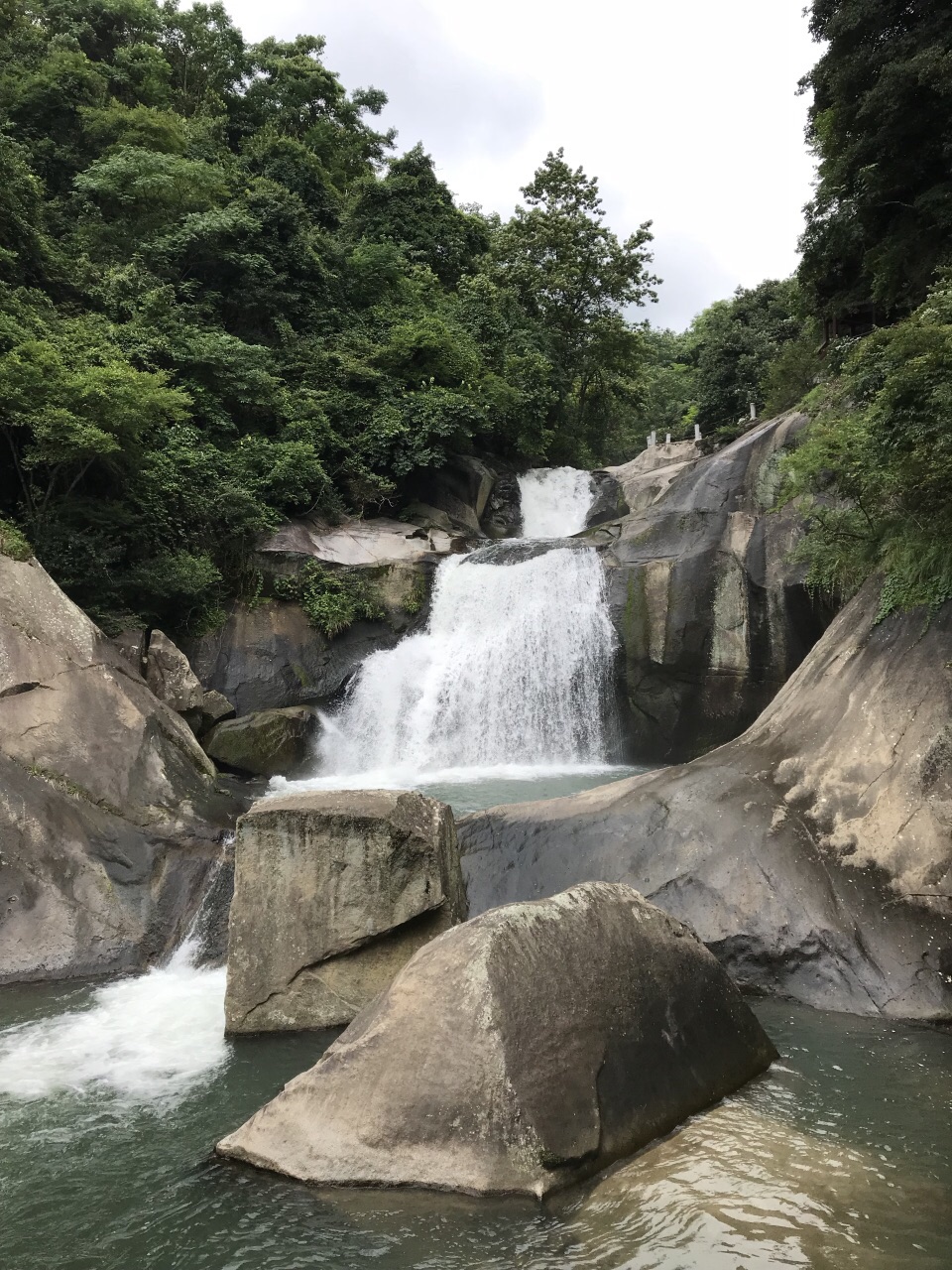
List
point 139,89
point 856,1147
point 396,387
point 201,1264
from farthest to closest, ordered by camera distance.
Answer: point 139,89 < point 396,387 < point 856,1147 < point 201,1264

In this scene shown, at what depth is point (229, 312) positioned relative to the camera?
22391mm

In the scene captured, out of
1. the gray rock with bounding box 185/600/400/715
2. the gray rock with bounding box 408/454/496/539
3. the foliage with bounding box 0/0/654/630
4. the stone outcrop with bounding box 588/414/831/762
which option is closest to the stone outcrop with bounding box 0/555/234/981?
the foliage with bounding box 0/0/654/630

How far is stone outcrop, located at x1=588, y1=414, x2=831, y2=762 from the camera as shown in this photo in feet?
47.1

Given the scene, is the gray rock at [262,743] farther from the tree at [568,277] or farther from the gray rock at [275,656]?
the tree at [568,277]

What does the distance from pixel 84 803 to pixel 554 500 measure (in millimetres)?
19489

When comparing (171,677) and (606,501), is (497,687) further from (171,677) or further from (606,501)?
(606,501)

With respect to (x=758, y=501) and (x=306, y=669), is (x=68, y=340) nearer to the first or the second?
(x=306, y=669)

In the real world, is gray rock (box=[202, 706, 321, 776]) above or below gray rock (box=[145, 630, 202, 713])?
below

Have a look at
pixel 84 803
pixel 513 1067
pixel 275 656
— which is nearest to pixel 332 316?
pixel 275 656

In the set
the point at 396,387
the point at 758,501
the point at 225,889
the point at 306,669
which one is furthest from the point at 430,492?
the point at 225,889

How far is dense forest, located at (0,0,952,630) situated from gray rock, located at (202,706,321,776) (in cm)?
289

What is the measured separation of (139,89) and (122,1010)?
33.1 meters

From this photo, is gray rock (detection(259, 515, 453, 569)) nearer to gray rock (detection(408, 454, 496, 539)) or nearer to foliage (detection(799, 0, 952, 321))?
gray rock (detection(408, 454, 496, 539))

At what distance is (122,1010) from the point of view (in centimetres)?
687
